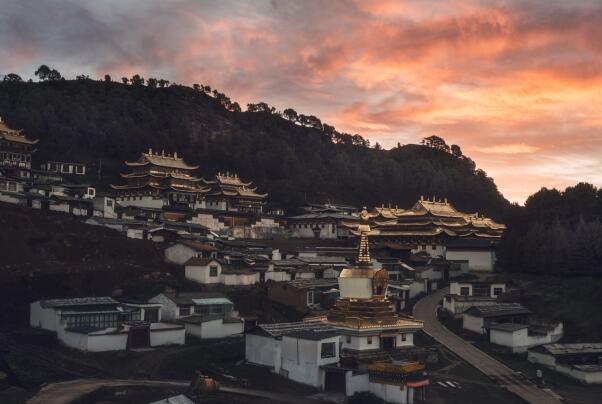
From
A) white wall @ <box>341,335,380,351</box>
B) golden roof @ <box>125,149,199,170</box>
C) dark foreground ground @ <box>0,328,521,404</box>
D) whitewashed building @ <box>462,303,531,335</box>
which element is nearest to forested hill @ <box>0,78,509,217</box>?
golden roof @ <box>125,149,199,170</box>

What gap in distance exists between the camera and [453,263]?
7775 cm

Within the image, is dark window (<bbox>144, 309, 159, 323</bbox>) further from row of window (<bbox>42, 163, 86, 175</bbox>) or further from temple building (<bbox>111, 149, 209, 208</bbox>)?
row of window (<bbox>42, 163, 86, 175</bbox>)

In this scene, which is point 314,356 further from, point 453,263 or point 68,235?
point 453,263

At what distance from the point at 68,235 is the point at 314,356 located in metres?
33.6

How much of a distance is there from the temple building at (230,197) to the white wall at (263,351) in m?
63.5

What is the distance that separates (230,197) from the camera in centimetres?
10875

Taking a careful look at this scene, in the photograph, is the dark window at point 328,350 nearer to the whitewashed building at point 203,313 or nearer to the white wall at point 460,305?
the whitewashed building at point 203,313

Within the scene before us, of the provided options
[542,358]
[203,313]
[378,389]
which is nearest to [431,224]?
[542,358]

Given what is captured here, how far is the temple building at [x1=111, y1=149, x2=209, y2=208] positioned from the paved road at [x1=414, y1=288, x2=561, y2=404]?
49.8m

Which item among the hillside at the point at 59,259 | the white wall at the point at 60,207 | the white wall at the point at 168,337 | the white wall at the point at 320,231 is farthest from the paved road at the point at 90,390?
the white wall at the point at 320,231

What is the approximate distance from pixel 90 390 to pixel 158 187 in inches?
2695

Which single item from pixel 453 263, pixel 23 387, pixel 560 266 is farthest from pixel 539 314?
pixel 23 387

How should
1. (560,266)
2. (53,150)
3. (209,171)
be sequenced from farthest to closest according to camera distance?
(209,171), (53,150), (560,266)

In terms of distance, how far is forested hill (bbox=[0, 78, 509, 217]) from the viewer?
134 metres
